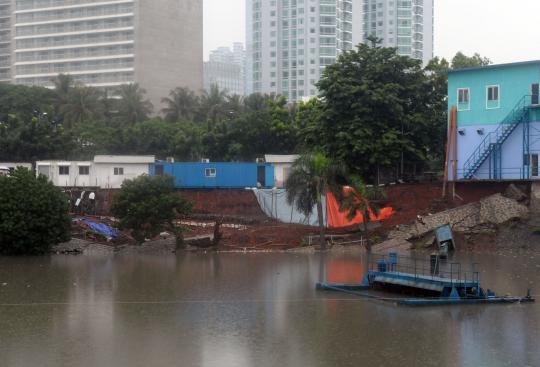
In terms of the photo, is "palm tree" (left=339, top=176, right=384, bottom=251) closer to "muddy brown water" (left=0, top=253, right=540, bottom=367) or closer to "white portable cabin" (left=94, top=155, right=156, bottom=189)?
"muddy brown water" (left=0, top=253, right=540, bottom=367)

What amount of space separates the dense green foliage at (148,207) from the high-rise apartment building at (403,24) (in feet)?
396

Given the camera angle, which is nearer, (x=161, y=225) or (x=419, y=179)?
(x=161, y=225)

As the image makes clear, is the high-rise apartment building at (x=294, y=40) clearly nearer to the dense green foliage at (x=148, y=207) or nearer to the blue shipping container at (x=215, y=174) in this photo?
the blue shipping container at (x=215, y=174)

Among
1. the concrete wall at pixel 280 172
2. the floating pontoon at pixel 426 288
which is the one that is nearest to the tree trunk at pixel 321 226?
the concrete wall at pixel 280 172

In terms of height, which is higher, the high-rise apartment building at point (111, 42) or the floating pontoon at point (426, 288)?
the high-rise apartment building at point (111, 42)

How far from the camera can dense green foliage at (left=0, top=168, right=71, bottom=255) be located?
4150cm

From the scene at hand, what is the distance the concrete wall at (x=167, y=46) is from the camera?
403 feet

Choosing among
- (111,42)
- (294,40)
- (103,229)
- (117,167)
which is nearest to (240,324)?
(103,229)

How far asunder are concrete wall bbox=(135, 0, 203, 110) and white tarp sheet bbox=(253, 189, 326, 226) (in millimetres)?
73063

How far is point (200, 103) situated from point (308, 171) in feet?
198

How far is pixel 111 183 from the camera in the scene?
194ft

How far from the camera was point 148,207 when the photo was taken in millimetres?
43500

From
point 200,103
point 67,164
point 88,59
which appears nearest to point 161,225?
point 67,164

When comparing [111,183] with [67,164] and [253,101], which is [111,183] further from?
[253,101]
